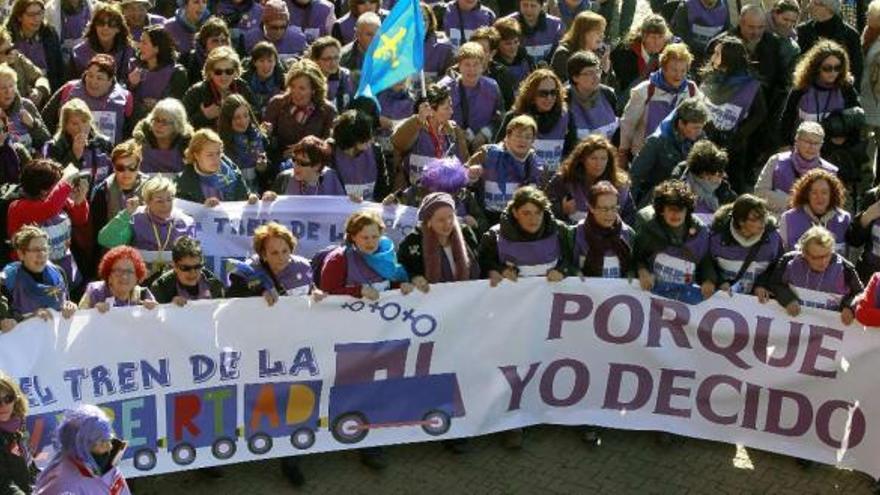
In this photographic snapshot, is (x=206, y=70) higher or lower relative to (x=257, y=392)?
higher

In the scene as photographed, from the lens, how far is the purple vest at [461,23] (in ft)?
44.7

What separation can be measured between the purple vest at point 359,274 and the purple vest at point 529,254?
0.74m

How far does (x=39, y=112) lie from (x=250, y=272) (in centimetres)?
352

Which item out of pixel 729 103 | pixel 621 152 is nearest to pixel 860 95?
pixel 729 103

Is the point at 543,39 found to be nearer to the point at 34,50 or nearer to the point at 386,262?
the point at 34,50

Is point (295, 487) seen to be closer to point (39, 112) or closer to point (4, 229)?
point (4, 229)

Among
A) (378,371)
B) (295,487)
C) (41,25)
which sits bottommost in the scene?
(295,487)

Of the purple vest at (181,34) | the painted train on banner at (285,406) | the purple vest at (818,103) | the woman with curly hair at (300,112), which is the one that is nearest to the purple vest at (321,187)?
the woman with curly hair at (300,112)

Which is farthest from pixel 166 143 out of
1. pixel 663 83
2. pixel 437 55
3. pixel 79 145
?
pixel 663 83

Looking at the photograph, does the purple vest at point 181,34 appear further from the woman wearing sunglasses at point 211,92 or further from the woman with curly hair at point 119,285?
the woman with curly hair at point 119,285

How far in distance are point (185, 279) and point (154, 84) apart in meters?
3.50

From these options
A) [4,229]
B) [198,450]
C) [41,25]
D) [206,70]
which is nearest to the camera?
[198,450]

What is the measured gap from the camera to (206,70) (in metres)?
11.6

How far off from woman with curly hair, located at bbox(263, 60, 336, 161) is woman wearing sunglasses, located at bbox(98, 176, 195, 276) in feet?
5.83
